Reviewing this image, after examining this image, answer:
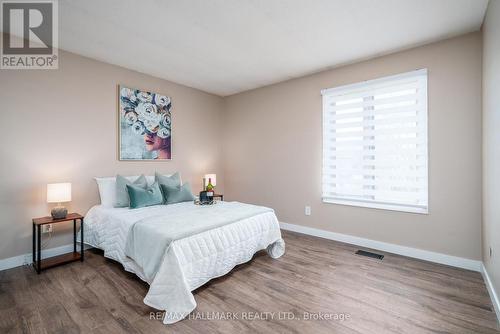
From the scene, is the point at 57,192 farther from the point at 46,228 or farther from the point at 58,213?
the point at 46,228

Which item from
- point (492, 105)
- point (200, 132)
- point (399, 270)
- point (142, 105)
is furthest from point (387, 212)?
point (142, 105)

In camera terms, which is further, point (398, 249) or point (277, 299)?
point (398, 249)

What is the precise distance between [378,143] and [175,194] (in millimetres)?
2923

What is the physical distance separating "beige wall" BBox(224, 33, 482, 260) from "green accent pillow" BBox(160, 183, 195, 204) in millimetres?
1558

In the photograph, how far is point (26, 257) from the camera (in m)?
2.81

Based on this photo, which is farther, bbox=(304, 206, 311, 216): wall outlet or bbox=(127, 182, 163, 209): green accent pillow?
bbox=(304, 206, 311, 216): wall outlet

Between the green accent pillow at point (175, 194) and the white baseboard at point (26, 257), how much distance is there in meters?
1.35

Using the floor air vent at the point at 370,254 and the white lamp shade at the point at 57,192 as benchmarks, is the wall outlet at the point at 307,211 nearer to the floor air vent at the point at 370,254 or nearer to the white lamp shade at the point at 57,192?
the floor air vent at the point at 370,254

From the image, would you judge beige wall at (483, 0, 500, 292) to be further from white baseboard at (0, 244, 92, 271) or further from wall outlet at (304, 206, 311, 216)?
white baseboard at (0, 244, 92, 271)

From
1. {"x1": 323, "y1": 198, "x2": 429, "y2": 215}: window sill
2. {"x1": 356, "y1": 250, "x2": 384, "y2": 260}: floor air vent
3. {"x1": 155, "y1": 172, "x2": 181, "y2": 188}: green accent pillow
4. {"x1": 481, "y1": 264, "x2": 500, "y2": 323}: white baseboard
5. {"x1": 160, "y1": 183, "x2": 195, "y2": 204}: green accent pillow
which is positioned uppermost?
{"x1": 155, "y1": 172, "x2": 181, "y2": 188}: green accent pillow

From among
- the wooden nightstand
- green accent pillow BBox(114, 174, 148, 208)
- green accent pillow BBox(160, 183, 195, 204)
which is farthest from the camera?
green accent pillow BBox(160, 183, 195, 204)

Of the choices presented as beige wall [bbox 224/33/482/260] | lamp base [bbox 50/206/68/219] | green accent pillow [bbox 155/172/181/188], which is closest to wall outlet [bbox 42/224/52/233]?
lamp base [bbox 50/206/68/219]

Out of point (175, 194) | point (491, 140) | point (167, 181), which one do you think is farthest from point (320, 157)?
point (167, 181)

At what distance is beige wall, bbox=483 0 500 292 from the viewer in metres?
1.92
